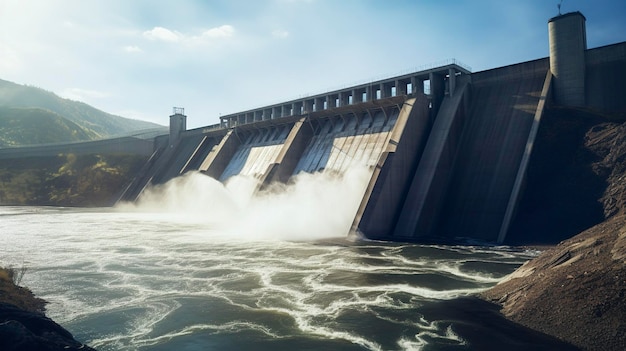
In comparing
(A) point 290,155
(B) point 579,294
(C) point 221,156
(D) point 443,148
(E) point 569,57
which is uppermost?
(E) point 569,57

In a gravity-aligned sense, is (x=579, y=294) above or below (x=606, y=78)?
below

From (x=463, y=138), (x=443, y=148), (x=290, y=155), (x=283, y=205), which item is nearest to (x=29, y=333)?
(x=443, y=148)

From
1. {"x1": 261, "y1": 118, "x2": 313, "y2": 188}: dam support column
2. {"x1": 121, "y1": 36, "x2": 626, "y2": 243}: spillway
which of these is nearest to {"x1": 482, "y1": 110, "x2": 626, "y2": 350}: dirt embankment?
{"x1": 121, "y1": 36, "x2": 626, "y2": 243}: spillway

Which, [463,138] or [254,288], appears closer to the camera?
[254,288]

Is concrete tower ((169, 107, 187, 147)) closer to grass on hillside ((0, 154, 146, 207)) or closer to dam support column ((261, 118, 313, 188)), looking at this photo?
grass on hillside ((0, 154, 146, 207))

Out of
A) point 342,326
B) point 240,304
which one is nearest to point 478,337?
point 342,326

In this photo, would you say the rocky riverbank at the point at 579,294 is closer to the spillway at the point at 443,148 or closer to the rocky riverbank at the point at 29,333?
the rocky riverbank at the point at 29,333

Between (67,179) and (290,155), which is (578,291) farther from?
(67,179)
